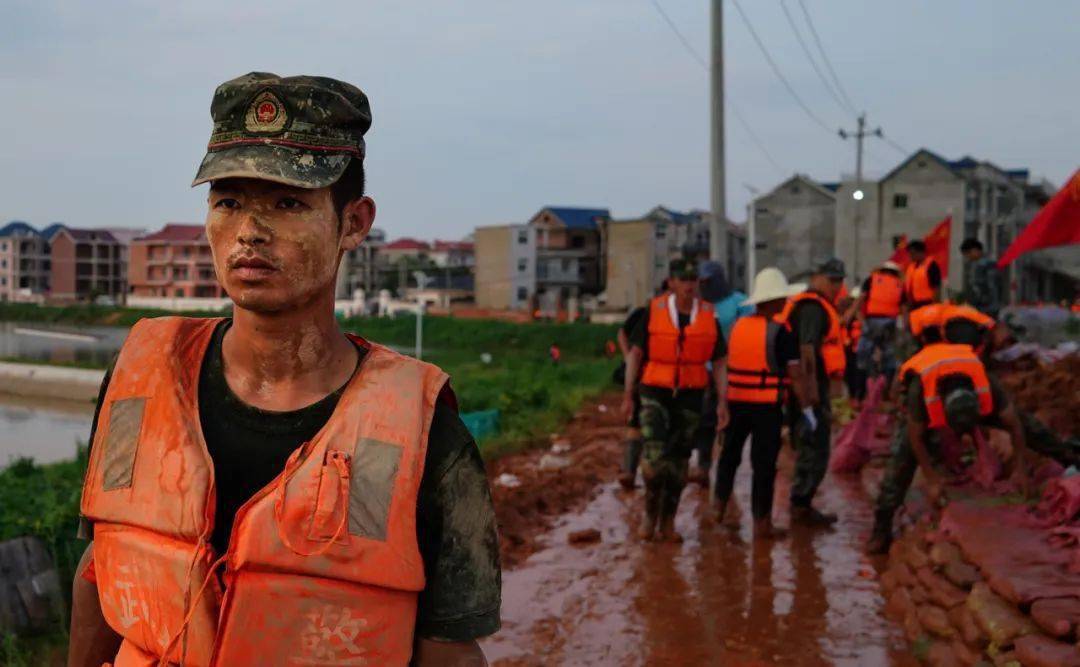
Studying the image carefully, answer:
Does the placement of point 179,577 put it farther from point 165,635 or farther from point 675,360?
point 675,360

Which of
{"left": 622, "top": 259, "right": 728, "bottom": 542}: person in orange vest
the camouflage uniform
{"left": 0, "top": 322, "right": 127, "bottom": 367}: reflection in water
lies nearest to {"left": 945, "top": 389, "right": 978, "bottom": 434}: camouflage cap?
{"left": 622, "top": 259, "right": 728, "bottom": 542}: person in orange vest

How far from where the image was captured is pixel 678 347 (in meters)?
7.10

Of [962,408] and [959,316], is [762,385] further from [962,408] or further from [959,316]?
[962,408]

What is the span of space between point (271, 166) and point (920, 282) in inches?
397

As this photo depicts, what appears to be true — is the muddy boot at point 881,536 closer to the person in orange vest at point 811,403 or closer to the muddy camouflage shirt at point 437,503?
the person in orange vest at point 811,403

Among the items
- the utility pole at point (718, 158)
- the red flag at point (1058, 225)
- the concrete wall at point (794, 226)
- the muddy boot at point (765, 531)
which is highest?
the concrete wall at point (794, 226)

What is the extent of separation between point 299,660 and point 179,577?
0.26 meters

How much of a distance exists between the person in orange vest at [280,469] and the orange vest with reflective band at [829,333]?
6.37 metres

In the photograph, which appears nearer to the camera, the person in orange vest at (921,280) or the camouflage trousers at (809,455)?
the camouflage trousers at (809,455)

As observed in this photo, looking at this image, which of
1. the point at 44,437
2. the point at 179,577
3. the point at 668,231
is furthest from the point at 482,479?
the point at 668,231

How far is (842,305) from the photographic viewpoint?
13.8 m

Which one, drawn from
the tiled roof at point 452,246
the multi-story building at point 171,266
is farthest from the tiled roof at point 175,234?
the tiled roof at point 452,246

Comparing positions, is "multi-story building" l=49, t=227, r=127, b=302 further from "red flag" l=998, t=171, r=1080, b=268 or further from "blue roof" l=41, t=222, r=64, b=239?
"red flag" l=998, t=171, r=1080, b=268

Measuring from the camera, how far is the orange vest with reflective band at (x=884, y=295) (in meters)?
12.1
